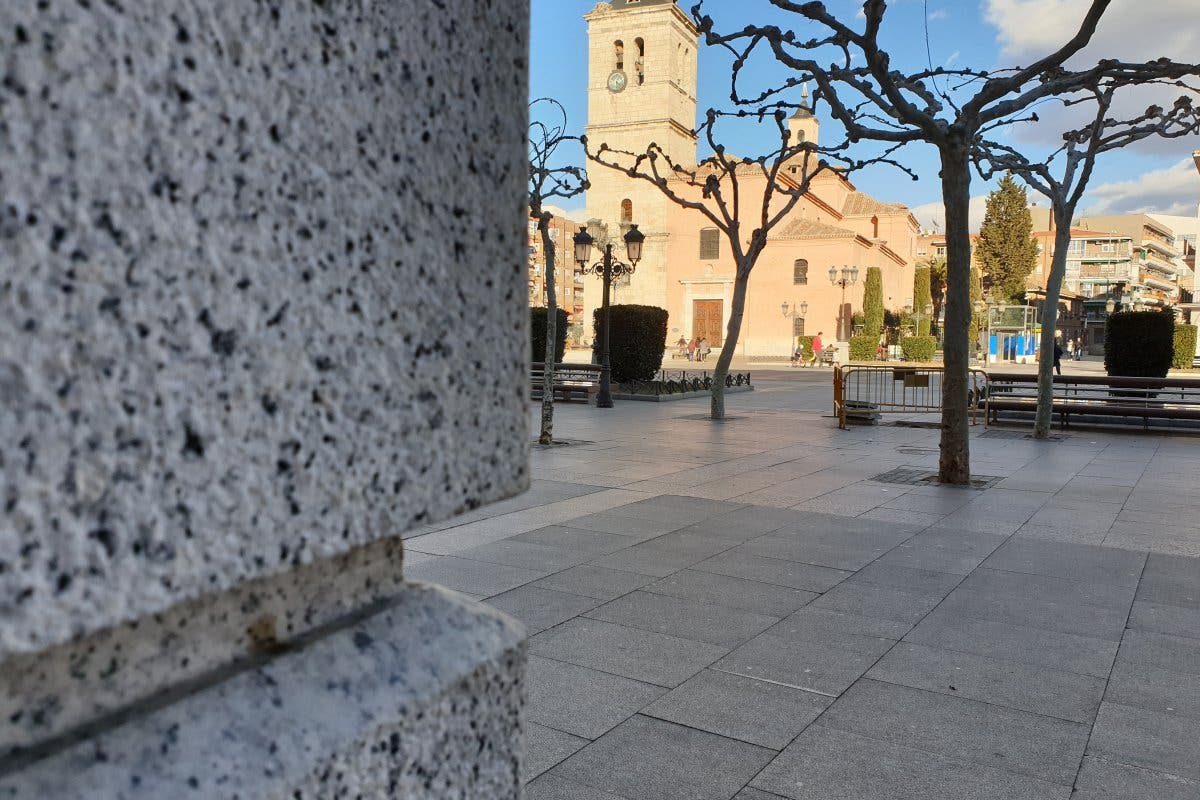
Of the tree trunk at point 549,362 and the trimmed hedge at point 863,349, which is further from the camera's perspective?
the trimmed hedge at point 863,349

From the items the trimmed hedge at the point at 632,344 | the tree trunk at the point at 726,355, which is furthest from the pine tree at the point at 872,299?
the tree trunk at the point at 726,355

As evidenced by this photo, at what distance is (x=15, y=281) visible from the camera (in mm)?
543

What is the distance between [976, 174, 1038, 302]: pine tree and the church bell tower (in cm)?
2147

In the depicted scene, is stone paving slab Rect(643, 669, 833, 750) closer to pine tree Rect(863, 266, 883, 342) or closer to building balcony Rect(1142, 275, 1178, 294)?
pine tree Rect(863, 266, 883, 342)

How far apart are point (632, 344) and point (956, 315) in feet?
48.8

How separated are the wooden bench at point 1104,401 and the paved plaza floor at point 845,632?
6.69 metres

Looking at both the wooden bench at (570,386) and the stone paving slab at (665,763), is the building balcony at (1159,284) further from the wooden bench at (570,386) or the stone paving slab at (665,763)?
the stone paving slab at (665,763)

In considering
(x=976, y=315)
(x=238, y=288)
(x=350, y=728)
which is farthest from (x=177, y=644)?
(x=976, y=315)

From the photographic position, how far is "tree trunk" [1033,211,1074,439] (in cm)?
1409

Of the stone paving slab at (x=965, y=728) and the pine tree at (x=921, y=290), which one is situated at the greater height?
the pine tree at (x=921, y=290)

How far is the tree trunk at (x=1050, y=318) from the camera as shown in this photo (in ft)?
46.2

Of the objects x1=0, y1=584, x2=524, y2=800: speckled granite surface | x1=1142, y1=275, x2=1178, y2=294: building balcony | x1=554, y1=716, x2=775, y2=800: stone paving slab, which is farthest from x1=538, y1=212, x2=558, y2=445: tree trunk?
x1=1142, y1=275, x2=1178, y2=294: building balcony

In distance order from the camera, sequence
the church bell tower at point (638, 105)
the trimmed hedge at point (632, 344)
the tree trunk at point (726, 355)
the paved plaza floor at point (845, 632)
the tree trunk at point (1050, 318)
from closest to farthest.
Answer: the paved plaza floor at point (845, 632) < the tree trunk at point (1050, 318) < the tree trunk at point (726, 355) < the trimmed hedge at point (632, 344) < the church bell tower at point (638, 105)

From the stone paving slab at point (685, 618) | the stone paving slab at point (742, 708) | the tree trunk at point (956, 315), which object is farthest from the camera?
the tree trunk at point (956, 315)
